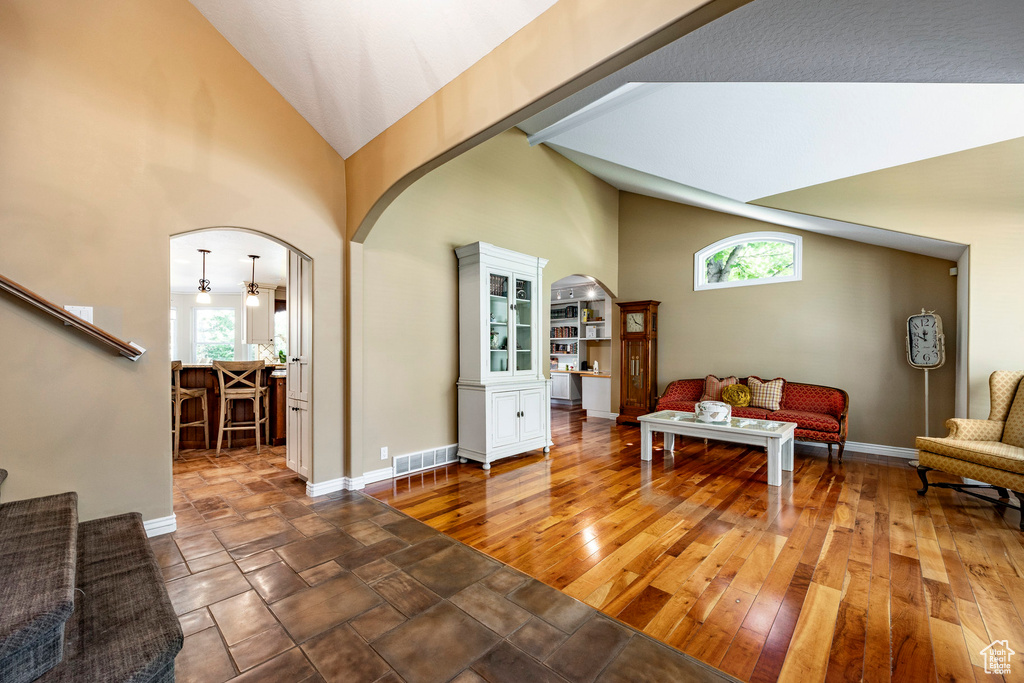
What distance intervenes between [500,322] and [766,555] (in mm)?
3069

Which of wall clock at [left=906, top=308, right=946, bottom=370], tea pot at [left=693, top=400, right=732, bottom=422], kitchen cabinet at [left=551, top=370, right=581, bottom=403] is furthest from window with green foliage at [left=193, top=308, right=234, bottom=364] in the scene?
wall clock at [left=906, top=308, right=946, bottom=370]

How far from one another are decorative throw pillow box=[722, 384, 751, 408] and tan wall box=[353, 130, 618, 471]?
2.74 metres

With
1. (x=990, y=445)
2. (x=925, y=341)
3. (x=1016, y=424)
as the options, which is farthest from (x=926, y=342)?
(x=990, y=445)

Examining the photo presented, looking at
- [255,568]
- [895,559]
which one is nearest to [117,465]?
[255,568]

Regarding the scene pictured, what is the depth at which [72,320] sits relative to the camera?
7.98 feet

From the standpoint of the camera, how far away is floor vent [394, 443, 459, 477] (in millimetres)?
4066

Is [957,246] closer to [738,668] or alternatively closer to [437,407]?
[738,668]

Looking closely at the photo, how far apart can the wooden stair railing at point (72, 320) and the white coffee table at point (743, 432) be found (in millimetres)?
4370

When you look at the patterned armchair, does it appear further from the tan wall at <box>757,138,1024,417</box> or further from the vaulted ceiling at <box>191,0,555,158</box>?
the vaulted ceiling at <box>191,0,555,158</box>

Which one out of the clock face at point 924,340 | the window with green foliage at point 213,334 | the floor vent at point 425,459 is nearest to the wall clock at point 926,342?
the clock face at point 924,340

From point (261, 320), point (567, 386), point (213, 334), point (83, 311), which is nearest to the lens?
point (83, 311)

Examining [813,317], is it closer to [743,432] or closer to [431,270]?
[743,432]

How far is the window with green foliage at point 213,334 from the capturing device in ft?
31.7

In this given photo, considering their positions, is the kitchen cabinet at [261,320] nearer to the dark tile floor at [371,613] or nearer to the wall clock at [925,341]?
the dark tile floor at [371,613]
